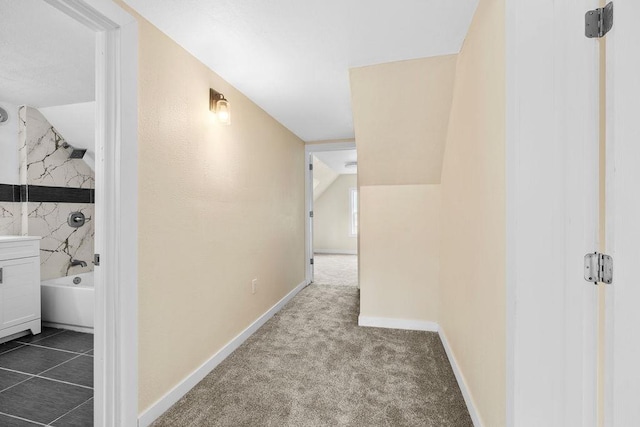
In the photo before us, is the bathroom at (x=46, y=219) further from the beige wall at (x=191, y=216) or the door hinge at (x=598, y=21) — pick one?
the door hinge at (x=598, y=21)

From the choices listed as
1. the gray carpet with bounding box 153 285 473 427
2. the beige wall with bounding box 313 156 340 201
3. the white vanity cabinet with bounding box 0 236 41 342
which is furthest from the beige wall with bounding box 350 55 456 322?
the beige wall with bounding box 313 156 340 201

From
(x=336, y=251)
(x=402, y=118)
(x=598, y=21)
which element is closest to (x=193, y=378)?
(x=402, y=118)

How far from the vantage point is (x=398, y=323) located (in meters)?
2.87

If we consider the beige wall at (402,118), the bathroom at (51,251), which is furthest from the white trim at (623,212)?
the bathroom at (51,251)

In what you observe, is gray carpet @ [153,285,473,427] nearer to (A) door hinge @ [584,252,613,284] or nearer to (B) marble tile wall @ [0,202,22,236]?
(A) door hinge @ [584,252,613,284]

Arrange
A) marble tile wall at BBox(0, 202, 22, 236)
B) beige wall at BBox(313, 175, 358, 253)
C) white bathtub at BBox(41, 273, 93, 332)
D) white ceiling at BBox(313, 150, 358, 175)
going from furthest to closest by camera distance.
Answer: beige wall at BBox(313, 175, 358, 253), white ceiling at BBox(313, 150, 358, 175), marble tile wall at BBox(0, 202, 22, 236), white bathtub at BBox(41, 273, 93, 332)

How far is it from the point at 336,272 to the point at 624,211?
192 inches

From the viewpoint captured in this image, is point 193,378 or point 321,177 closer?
point 193,378

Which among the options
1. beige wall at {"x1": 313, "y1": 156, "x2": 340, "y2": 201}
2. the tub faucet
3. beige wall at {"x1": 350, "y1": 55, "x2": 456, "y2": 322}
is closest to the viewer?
beige wall at {"x1": 350, "y1": 55, "x2": 456, "y2": 322}

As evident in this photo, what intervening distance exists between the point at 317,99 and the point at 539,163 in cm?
202

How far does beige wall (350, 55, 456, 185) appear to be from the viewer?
210cm

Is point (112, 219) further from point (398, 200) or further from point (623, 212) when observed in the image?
point (398, 200)

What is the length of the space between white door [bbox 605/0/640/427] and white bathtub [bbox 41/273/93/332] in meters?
3.41

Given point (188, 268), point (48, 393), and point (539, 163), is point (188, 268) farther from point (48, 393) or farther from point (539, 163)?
point (539, 163)
